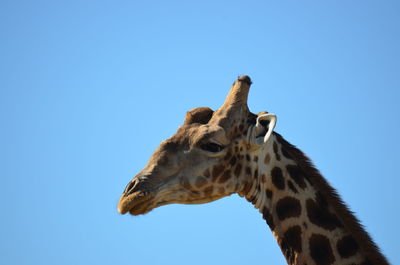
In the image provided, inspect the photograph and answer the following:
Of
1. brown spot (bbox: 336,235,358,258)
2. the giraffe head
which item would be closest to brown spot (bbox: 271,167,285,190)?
the giraffe head

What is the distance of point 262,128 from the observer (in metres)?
10.1

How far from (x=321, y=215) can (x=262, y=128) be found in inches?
62.4

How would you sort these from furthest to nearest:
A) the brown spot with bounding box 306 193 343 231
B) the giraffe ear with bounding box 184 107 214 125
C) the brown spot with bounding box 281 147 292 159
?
the giraffe ear with bounding box 184 107 214 125, the brown spot with bounding box 281 147 292 159, the brown spot with bounding box 306 193 343 231

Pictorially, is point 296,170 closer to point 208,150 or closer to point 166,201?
point 208,150

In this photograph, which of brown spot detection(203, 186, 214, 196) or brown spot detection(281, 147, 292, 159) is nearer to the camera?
brown spot detection(203, 186, 214, 196)

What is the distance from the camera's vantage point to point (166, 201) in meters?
9.71

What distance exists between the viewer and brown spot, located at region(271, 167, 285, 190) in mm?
9859

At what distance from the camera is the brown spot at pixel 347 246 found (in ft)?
30.6

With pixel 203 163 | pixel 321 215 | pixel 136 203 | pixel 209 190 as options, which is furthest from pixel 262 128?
pixel 136 203

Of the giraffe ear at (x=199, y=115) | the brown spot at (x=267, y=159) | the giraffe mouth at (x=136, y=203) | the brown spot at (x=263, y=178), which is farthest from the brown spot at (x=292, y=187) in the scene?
the giraffe mouth at (x=136, y=203)

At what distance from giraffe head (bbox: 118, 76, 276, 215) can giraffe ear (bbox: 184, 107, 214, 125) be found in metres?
0.20

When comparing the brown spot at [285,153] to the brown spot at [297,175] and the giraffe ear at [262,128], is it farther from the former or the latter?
the giraffe ear at [262,128]

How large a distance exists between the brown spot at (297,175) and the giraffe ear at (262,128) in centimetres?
60

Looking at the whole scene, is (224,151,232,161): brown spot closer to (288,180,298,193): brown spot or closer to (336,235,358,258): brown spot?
(288,180,298,193): brown spot
